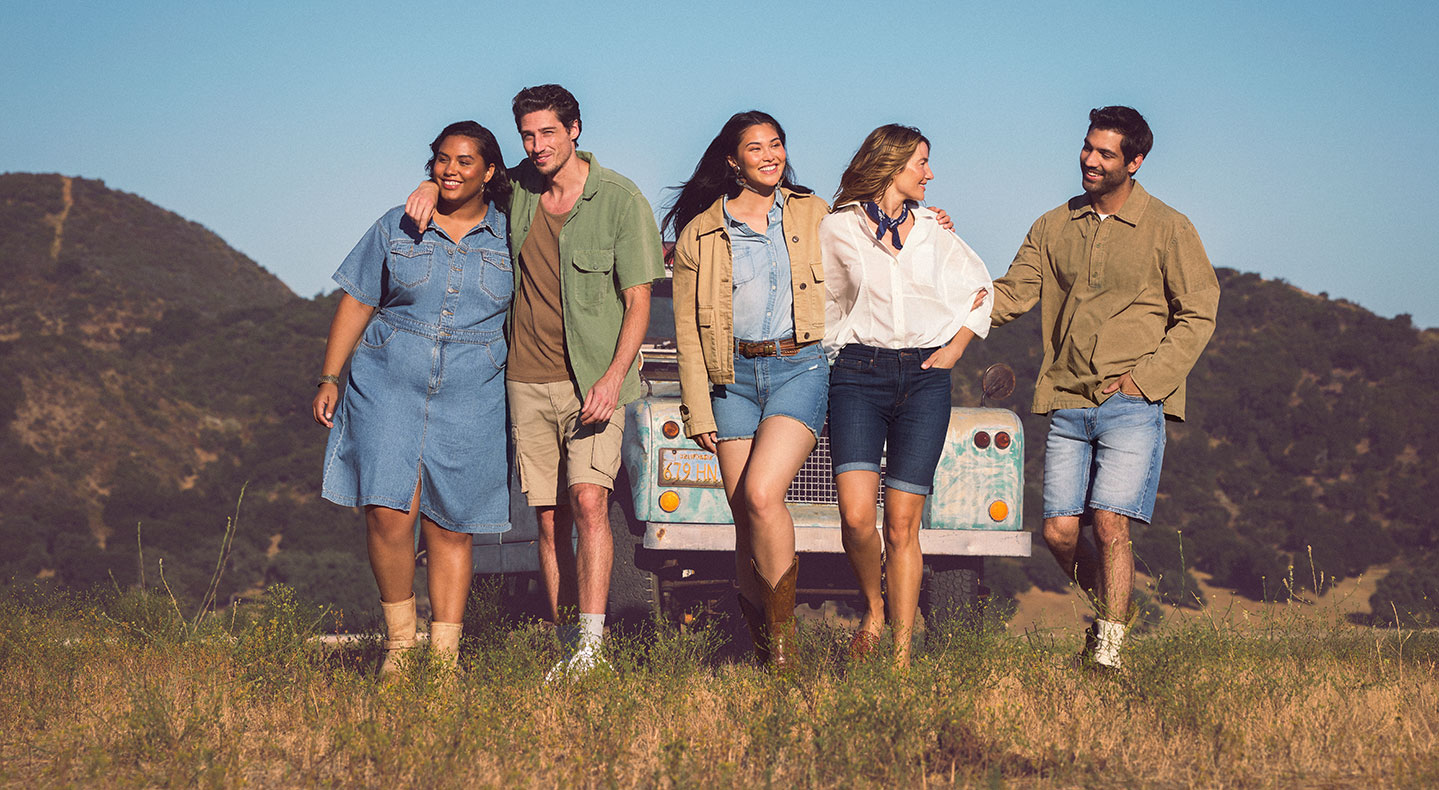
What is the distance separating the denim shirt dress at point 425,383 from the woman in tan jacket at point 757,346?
764 mm

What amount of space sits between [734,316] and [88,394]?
133 ft

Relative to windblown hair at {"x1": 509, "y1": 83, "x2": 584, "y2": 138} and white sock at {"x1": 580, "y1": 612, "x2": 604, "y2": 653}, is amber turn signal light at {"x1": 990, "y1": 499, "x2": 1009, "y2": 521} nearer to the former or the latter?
white sock at {"x1": 580, "y1": 612, "x2": 604, "y2": 653}

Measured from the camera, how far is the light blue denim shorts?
4828 millimetres

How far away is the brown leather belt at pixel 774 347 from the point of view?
181 inches

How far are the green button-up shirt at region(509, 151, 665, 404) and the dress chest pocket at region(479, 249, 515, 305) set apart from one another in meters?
0.06

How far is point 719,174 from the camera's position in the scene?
4914mm

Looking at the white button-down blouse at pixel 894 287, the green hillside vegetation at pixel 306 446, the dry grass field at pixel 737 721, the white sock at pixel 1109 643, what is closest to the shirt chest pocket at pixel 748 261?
the white button-down blouse at pixel 894 287

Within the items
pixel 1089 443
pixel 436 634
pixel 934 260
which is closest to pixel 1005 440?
pixel 1089 443

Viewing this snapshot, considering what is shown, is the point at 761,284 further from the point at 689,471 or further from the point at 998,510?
the point at 998,510

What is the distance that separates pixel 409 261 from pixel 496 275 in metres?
0.32

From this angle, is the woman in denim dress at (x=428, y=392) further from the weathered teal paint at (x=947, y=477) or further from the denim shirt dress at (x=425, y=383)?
the weathered teal paint at (x=947, y=477)

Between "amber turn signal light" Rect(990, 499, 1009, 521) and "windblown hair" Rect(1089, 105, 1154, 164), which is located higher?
"windblown hair" Rect(1089, 105, 1154, 164)

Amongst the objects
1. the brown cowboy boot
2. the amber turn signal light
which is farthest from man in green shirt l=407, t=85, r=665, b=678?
the amber turn signal light

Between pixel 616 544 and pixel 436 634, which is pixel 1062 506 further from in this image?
pixel 616 544
